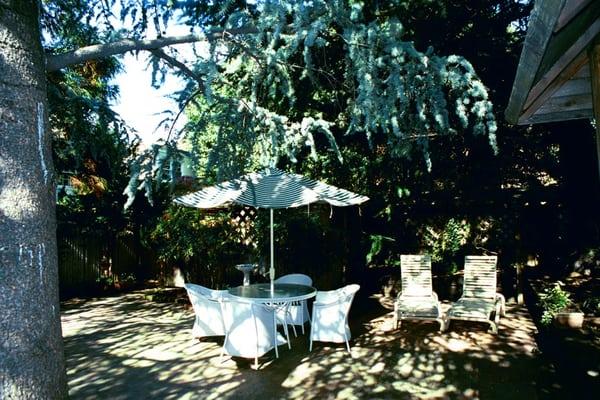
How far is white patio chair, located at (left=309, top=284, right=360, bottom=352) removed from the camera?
244 inches

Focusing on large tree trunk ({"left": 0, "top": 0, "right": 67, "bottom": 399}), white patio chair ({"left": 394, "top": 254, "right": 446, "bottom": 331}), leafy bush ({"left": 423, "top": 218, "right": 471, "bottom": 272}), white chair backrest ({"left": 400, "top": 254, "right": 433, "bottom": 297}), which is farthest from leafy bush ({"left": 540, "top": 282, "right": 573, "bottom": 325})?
large tree trunk ({"left": 0, "top": 0, "right": 67, "bottom": 399})

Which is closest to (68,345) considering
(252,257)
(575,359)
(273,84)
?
(252,257)

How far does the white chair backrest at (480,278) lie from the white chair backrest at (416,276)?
678 millimetres

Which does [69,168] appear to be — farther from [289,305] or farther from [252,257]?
[289,305]

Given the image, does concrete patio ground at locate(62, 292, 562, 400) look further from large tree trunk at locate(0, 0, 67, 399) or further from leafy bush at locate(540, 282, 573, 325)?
large tree trunk at locate(0, 0, 67, 399)

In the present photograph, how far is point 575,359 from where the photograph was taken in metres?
5.72

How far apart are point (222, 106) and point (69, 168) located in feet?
20.7

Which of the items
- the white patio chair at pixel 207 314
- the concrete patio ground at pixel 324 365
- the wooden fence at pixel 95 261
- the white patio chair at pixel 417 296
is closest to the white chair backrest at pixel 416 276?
the white patio chair at pixel 417 296

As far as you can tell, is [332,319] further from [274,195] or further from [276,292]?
[274,195]

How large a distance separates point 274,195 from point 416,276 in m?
3.55

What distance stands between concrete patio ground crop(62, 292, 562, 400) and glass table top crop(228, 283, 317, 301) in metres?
0.78

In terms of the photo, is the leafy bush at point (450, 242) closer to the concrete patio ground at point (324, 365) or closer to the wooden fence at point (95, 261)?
the concrete patio ground at point (324, 365)

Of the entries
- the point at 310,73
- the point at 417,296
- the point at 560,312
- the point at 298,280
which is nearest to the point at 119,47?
the point at 310,73

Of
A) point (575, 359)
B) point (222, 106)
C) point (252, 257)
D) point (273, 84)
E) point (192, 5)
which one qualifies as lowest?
point (575, 359)
